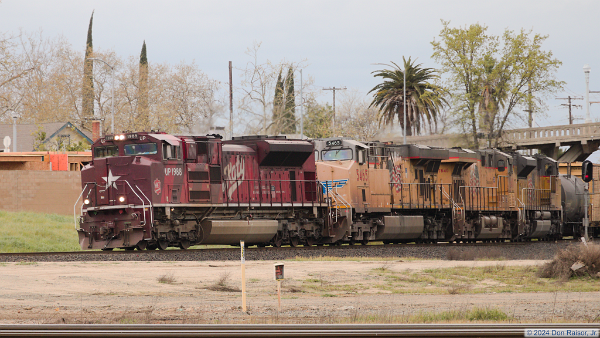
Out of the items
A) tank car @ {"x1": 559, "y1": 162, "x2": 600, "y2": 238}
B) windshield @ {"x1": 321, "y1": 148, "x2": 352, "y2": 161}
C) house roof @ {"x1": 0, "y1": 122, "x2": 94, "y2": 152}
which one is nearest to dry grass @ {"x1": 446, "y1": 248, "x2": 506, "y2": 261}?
windshield @ {"x1": 321, "y1": 148, "x2": 352, "y2": 161}

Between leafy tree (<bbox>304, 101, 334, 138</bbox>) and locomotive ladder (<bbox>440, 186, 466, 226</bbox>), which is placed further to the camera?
leafy tree (<bbox>304, 101, 334, 138</bbox>)

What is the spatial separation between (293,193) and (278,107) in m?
32.8

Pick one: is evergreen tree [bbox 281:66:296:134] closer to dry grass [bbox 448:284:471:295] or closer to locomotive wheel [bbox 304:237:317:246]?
locomotive wheel [bbox 304:237:317:246]

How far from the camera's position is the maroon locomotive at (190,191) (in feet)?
70.6

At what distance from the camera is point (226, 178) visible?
23.5 m

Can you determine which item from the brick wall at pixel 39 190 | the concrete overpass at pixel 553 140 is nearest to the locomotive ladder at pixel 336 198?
the brick wall at pixel 39 190

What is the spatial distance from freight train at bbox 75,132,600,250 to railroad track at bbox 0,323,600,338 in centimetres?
1302

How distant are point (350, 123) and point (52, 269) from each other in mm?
67135

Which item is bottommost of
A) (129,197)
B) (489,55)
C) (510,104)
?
(129,197)

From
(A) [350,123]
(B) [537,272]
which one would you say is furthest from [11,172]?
(A) [350,123]

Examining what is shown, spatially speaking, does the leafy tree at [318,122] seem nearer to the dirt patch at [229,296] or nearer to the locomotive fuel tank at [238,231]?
the locomotive fuel tank at [238,231]

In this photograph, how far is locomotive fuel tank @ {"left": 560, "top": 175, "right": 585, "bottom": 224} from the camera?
40.0 metres

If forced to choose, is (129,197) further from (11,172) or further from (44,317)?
(11,172)

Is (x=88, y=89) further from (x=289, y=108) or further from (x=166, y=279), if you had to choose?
(x=166, y=279)
